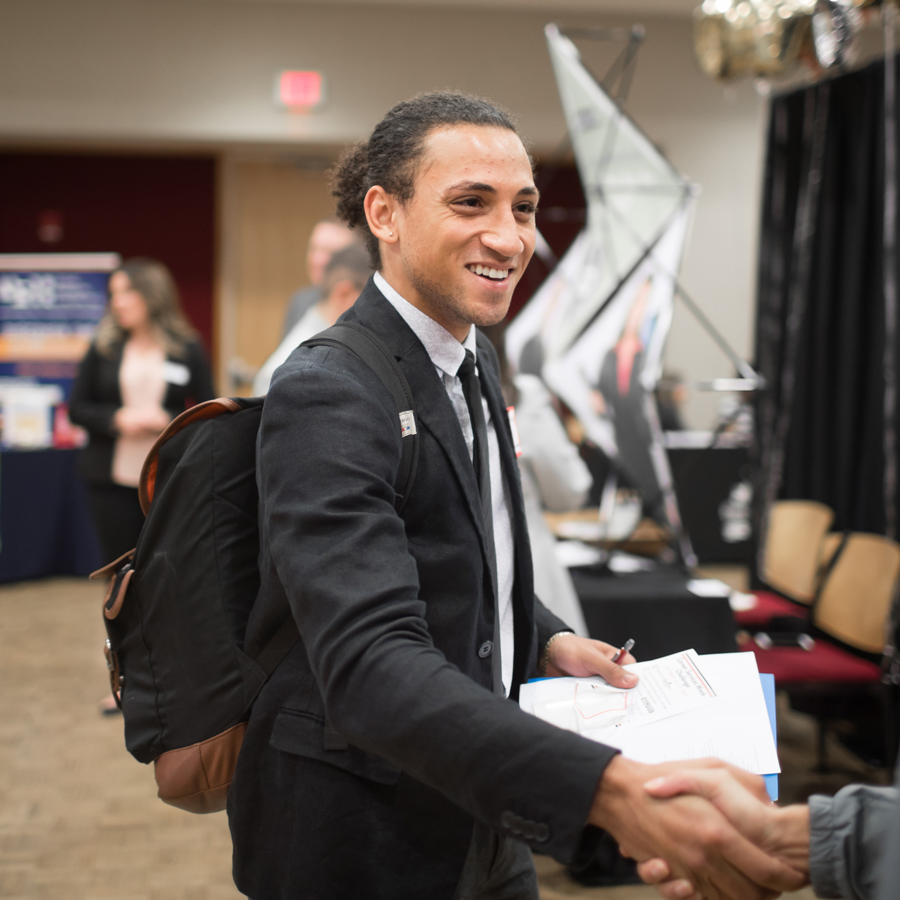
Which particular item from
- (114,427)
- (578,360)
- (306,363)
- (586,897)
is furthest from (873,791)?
(114,427)

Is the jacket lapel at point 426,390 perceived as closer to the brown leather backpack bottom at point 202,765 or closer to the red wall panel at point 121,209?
the brown leather backpack bottom at point 202,765

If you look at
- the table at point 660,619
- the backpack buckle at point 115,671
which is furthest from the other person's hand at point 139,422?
the backpack buckle at point 115,671

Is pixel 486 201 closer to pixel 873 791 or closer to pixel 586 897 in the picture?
pixel 873 791

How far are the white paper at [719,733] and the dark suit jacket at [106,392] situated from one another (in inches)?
114

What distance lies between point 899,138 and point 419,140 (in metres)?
3.13

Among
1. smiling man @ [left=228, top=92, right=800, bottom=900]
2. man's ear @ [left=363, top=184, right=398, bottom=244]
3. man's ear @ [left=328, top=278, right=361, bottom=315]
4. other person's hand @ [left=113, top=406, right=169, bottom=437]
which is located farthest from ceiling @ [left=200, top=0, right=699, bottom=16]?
man's ear @ [left=363, top=184, right=398, bottom=244]

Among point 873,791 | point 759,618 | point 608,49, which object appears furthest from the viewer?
point 608,49

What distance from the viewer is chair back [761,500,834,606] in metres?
3.48

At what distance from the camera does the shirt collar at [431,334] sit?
106 cm

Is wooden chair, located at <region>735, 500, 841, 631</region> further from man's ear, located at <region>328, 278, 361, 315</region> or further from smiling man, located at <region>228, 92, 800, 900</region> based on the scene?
smiling man, located at <region>228, 92, 800, 900</region>

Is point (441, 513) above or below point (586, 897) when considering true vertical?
above

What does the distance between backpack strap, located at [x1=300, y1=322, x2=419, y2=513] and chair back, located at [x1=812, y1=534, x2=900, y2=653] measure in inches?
95.9

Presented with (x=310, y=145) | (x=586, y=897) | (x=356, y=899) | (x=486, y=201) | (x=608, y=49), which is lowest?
(x=586, y=897)

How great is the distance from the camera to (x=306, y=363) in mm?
930
